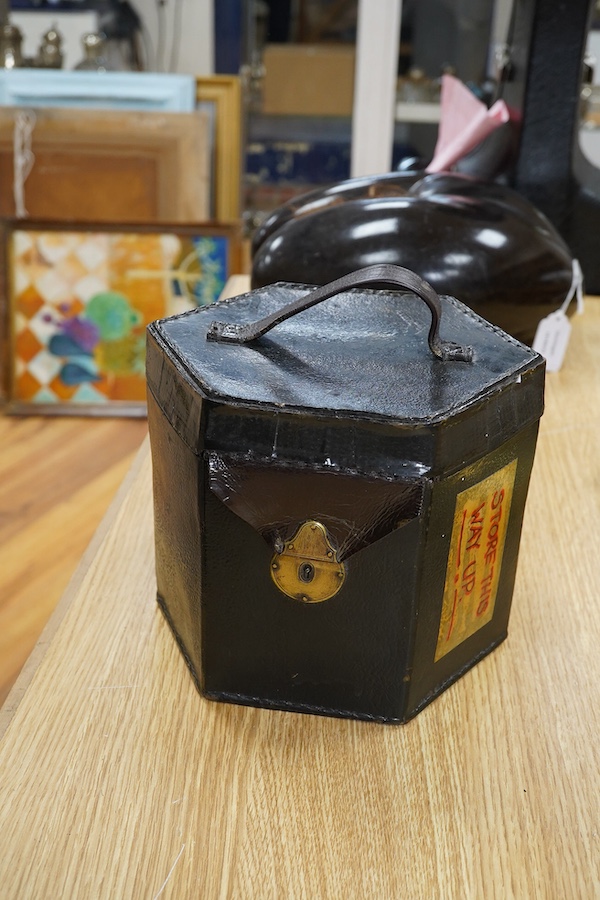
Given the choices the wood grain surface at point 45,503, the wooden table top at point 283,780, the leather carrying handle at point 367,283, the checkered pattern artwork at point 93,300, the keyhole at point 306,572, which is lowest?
the wood grain surface at point 45,503

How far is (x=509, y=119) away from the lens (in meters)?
1.11

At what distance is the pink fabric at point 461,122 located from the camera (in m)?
1.10

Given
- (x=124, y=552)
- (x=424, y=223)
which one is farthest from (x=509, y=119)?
(x=124, y=552)

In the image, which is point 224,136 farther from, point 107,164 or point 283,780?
point 283,780

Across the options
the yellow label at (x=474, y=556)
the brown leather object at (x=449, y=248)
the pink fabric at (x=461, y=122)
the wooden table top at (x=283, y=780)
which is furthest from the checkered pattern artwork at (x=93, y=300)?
the yellow label at (x=474, y=556)

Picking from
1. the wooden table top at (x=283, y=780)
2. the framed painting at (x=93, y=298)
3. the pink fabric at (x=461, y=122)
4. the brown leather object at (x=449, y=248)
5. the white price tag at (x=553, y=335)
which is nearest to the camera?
the wooden table top at (x=283, y=780)

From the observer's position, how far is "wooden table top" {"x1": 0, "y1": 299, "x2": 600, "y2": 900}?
0.42 m

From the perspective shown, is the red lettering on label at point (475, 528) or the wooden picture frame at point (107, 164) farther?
the wooden picture frame at point (107, 164)

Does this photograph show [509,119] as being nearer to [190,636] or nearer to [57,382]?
[190,636]

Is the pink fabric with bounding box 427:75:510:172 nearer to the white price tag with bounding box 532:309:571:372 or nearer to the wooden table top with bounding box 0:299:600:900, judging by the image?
the white price tag with bounding box 532:309:571:372

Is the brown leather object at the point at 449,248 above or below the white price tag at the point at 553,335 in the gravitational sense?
above

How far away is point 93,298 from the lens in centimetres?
170

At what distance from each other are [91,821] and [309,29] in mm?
2011

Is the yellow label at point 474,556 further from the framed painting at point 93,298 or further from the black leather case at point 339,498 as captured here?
the framed painting at point 93,298
